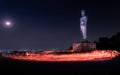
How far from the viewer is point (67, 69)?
26.7 m

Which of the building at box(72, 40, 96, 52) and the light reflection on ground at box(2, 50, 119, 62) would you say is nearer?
the light reflection on ground at box(2, 50, 119, 62)

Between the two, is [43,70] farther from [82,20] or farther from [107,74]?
[82,20]

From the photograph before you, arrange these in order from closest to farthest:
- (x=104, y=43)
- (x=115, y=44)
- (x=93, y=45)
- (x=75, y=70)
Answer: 1. (x=75, y=70)
2. (x=93, y=45)
3. (x=115, y=44)
4. (x=104, y=43)

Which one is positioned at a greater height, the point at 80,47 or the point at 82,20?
the point at 82,20

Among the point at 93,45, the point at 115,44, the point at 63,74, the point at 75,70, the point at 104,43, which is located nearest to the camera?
the point at 63,74

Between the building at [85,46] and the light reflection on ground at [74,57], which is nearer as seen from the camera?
the light reflection on ground at [74,57]

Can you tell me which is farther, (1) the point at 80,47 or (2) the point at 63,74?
(1) the point at 80,47

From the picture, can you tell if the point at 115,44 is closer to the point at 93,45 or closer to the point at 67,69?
the point at 93,45

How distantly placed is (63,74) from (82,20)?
110 feet

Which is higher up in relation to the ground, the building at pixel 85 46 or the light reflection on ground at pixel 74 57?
the building at pixel 85 46

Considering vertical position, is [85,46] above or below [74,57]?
above

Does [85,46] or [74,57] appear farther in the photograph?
[85,46]

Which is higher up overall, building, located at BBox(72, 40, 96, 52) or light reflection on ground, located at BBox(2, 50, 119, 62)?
building, located at BBox(72, 40, 96, 52)

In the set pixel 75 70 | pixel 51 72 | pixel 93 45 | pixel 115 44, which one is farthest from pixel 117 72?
pixel 115 44
